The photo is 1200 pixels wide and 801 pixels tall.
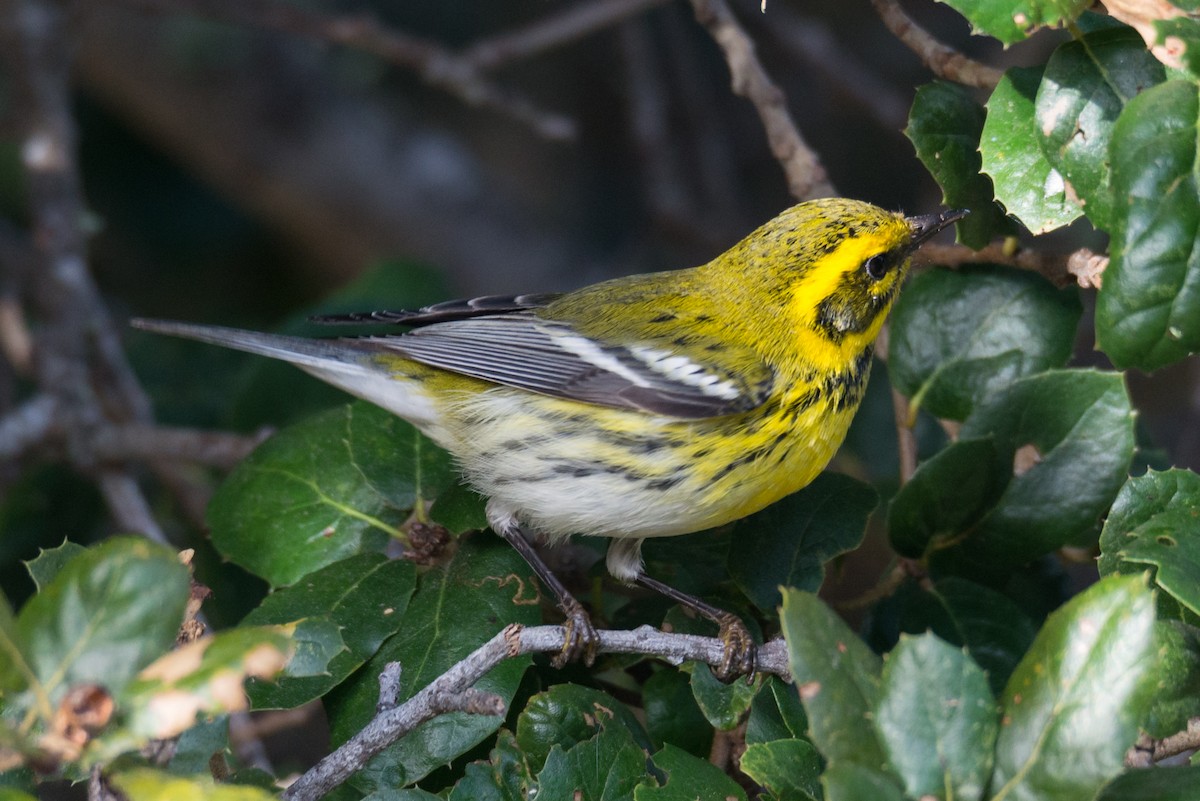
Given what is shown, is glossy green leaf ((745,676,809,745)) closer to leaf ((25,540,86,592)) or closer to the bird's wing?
the bird's wing

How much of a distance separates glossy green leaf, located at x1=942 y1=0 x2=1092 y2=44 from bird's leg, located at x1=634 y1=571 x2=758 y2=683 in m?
0.99

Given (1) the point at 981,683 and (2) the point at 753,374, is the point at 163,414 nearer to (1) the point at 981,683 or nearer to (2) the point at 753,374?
(2) the point at 753,374

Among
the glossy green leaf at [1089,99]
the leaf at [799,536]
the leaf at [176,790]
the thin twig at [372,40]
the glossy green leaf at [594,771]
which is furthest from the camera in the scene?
the thin twig at [372,40]

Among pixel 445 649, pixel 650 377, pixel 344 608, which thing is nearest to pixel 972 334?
pixel 650 377

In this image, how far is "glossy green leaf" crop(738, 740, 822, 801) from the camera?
1.53m

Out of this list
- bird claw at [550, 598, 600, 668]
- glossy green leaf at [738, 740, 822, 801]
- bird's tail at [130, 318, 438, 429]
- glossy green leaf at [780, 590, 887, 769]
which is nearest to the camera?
glossy green leaf at [780, 590, 887, 769]

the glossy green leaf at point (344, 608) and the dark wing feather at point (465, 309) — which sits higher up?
the dark wing feather at point (465, 309)

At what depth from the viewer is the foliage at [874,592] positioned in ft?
4.26

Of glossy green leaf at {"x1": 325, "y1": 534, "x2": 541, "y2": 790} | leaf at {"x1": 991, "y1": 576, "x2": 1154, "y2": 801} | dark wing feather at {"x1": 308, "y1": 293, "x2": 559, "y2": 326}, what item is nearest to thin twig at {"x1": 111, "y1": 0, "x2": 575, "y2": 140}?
dark wing feather at {"x1": 308, "y1": 293, "x2": 559, "y2": 326}

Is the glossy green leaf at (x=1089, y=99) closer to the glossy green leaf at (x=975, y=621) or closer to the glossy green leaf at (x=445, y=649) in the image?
the glossy green leaf at (x=975, y=621)

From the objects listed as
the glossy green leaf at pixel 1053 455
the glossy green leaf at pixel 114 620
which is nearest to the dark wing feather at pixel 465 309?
the glossy green leaf at pixel 1053 455

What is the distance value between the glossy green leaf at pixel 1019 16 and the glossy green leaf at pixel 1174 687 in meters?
0.86

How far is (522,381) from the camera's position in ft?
8.33

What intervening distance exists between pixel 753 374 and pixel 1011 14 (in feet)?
2.99
